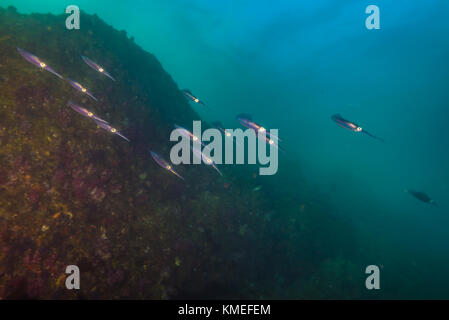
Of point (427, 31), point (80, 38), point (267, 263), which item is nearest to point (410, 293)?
point (267, 263)

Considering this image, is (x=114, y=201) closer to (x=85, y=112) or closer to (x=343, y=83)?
(x=85, y=112)

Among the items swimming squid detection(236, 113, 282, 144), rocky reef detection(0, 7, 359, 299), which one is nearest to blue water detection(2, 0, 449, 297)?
rocky reef detection(0, 7, 359, 299)

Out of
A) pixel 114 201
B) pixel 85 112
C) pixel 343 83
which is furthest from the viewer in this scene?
pixel 343 83

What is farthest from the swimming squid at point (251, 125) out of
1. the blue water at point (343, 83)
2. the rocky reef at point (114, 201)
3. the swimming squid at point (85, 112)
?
the blue water at point (343, 83)

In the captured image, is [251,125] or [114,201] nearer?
[251,125]

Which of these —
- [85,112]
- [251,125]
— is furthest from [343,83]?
[85,112]

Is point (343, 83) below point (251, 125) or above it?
above

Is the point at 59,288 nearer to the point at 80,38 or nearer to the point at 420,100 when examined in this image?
the point at 80,38

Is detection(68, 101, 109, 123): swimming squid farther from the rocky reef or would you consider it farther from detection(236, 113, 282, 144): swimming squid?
detection(236, 113, 282, 144): swimming squid
